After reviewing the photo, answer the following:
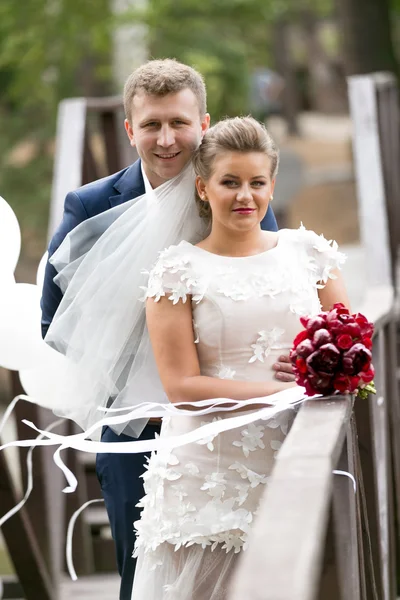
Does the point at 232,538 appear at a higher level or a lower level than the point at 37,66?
lower

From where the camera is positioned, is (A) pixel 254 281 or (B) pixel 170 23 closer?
(A) pixel 254 281

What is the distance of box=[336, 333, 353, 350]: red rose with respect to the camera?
2.45m

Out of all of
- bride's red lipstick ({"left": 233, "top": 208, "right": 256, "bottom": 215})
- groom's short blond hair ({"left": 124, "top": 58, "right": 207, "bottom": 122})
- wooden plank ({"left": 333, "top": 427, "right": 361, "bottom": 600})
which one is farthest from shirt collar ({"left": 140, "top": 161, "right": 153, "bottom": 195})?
wooden plank ({"left": 333, "top": 427, "right": 361, "bottom": 600})

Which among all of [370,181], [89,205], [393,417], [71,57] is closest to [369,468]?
[89,205]

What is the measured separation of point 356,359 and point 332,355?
62 millimetres

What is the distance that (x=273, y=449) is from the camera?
106 inches

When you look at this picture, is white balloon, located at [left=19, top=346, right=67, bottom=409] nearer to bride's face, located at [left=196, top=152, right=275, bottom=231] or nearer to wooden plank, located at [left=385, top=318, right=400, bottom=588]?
bride's face, located at [left=196, top=152, right=275, bottom=231]

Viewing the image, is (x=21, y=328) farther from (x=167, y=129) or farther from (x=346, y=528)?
(x=346, y=528)

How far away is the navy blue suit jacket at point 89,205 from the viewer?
321 cm

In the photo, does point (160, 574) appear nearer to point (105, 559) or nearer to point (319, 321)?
point (319, 321)

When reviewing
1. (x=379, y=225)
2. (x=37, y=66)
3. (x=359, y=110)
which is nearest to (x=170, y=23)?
(x=37, y=66)

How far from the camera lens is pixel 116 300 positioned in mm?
3000

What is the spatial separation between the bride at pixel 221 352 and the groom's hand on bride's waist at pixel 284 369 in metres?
0.02

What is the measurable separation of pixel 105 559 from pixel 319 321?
391 centimetres
